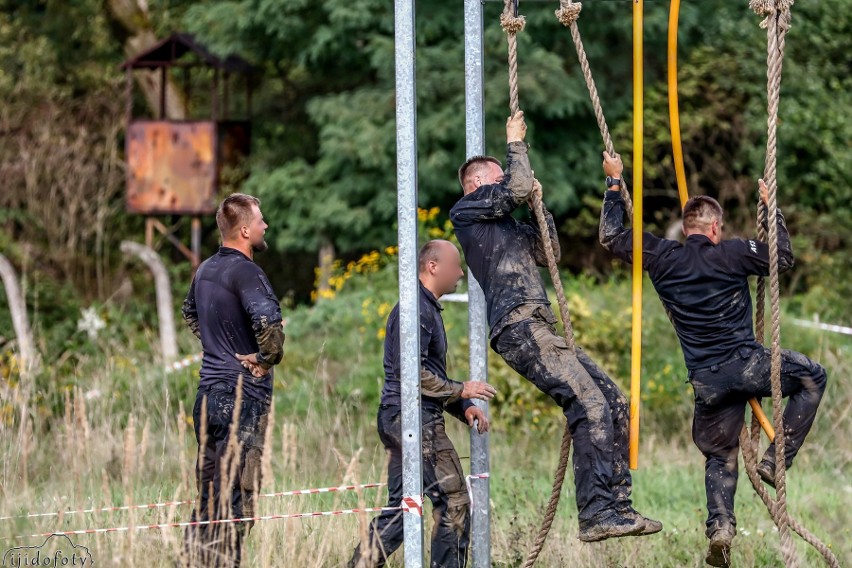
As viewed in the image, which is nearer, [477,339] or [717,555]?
[717,555]

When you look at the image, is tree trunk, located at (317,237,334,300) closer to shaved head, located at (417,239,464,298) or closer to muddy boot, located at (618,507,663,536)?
shaved head, located at (417,239,464,298)

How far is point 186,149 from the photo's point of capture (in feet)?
63.8

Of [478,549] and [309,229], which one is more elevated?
[309,229]

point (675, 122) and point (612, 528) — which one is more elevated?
point (675, 122)

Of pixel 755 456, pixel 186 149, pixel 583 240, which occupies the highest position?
pixel 186 149

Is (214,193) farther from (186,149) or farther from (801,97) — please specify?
(801,97)

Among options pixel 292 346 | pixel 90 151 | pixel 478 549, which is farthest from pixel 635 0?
pixel 90 151

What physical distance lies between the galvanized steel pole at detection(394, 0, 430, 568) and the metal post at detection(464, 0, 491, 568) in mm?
1080

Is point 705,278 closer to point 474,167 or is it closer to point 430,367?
point 474,167

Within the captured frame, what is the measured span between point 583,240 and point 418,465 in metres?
14.1

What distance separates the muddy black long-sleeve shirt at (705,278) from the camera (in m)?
6.23

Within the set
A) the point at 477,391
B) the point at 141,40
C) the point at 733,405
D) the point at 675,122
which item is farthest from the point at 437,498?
the point at 141,40

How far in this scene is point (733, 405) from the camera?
648 cm

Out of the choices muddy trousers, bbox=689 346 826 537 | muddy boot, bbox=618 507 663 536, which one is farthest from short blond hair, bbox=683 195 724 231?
muddy boot, bbox=618 507 663 536
